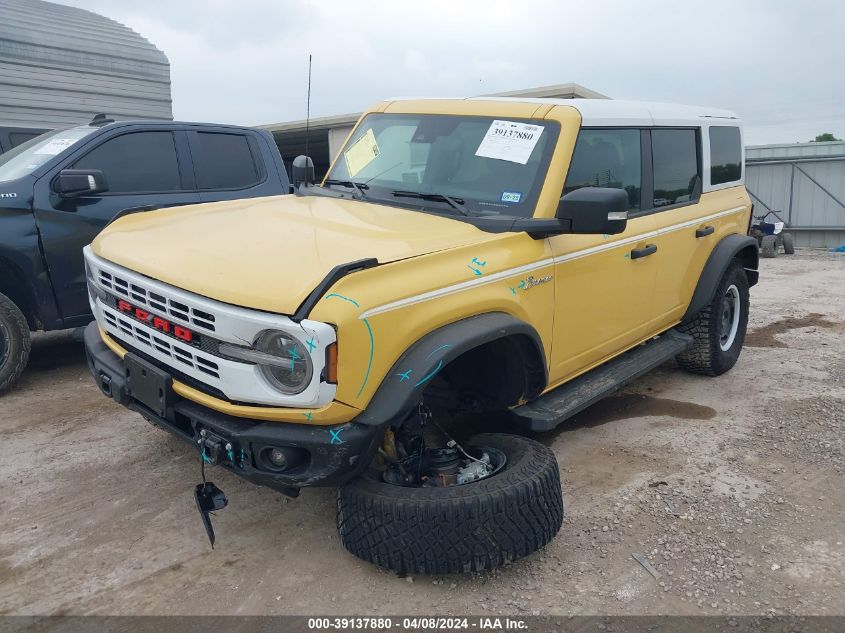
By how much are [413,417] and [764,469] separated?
2.15m

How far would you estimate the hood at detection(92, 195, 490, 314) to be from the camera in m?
2.46

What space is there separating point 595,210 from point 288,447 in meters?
1.65

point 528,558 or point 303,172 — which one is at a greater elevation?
point 303,172

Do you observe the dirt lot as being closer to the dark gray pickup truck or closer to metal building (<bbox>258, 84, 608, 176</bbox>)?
the dark gray pickup truck

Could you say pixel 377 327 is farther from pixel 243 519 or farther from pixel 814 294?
pixel 814 294

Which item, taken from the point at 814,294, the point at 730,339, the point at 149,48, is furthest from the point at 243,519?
the point at 149,48

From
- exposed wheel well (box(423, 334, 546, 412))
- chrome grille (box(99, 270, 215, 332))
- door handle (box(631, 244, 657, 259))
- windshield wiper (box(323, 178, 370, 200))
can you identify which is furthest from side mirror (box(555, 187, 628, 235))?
chrome grille (box(99, 270, 215, 332))

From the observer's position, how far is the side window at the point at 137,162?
207 inches

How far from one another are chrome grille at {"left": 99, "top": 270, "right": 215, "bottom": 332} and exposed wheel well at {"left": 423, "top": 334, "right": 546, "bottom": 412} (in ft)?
3.95

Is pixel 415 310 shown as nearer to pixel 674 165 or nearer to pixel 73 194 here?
pixel 674 165

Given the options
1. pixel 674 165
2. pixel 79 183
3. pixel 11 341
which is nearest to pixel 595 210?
pixel 674 165

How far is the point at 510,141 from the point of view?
352cm

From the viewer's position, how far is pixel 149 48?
13695 mm

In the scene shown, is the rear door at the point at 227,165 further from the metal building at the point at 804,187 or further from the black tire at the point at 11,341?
the metal building at the point at 804,187
